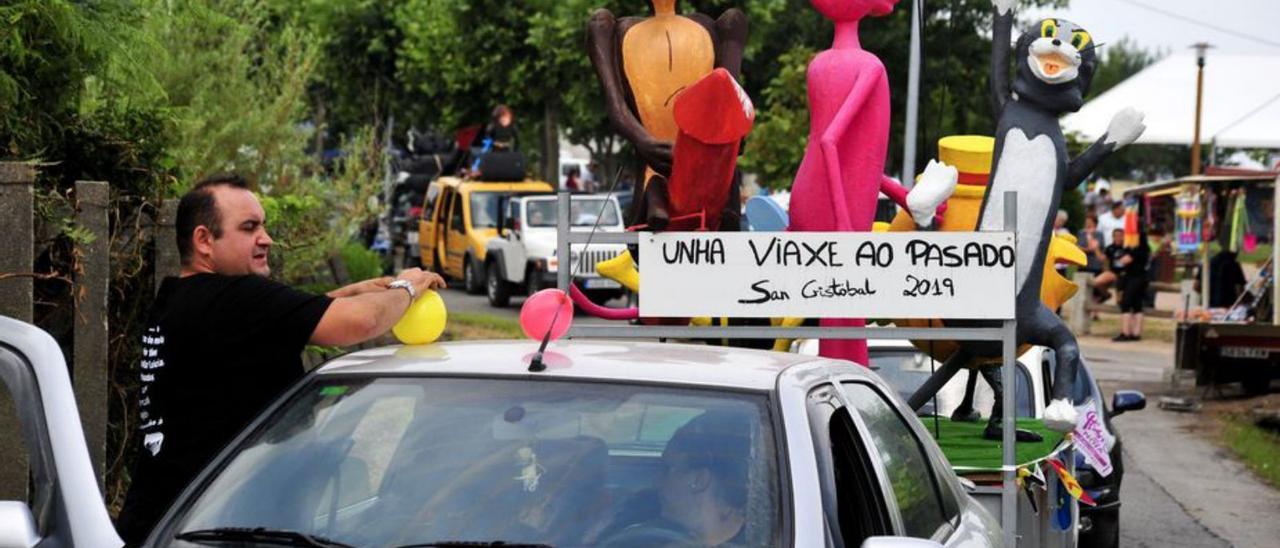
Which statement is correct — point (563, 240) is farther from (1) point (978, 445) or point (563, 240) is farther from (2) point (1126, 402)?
(2) point (1126, 402)

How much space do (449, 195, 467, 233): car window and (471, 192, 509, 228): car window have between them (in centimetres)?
35

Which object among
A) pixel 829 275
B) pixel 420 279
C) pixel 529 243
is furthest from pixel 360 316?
pixel 529 243

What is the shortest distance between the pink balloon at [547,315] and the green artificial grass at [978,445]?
2432mm

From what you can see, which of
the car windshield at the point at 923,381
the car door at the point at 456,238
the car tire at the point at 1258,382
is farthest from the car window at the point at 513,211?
the car windshield at the point at 923,381

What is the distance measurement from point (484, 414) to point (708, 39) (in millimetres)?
4914

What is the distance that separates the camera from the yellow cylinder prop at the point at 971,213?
9.12 metres

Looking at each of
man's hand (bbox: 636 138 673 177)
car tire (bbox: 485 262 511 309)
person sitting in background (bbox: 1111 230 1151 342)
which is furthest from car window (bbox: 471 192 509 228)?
man's hand (bbox: 636 138 673 177)

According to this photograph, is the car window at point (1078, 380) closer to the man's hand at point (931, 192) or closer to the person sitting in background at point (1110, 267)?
the man's hand at point (931, 192)

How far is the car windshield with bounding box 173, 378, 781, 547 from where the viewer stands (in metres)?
4.43

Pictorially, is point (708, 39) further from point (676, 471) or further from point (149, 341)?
point (676, 471)

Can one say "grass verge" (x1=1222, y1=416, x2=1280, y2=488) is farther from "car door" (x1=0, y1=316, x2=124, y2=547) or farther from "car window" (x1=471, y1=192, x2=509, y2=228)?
"car window" (x1=471, y1=192, x2=509, y2=228)

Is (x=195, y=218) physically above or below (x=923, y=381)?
above

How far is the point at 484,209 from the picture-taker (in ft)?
110

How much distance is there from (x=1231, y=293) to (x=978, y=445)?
53.0ft
